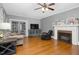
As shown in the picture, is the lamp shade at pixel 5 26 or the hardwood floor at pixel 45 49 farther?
the hardwood floor at pixel 45 49

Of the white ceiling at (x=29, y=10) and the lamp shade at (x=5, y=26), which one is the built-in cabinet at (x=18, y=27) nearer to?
the lamp shade at (x=5, y=26)

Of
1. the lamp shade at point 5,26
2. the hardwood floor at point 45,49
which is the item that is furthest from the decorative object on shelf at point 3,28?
the hardwood floor at point 45,49

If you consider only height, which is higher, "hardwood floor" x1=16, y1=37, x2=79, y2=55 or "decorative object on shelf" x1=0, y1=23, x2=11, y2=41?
"decorative object on shelf" x1=0, y1=23, x2=11, y2=41

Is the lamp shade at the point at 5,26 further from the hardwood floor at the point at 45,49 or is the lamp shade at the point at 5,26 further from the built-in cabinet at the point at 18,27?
the hardwood floor at the point at 45,49

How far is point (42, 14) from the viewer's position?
2160 mm

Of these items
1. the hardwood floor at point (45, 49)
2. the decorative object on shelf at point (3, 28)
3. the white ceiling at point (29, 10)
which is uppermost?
the white ceiling at point (29, 10)

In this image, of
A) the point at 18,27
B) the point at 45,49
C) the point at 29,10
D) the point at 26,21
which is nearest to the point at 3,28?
the point at 18,27

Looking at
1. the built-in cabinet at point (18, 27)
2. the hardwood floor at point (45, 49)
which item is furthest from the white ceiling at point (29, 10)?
the hardwood floor at point (45, 49)

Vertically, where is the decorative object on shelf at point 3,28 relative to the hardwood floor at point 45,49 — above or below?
above

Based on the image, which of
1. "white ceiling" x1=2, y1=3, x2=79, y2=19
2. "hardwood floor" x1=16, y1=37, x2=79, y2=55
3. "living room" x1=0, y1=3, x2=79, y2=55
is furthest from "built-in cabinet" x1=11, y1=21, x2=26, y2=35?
"hardwood floor" x1=16, y1=37, x2=79, y2=55

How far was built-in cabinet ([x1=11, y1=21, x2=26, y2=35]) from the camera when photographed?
1894 millimetres

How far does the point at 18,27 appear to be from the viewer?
1.96m

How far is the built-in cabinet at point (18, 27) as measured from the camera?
1.89m

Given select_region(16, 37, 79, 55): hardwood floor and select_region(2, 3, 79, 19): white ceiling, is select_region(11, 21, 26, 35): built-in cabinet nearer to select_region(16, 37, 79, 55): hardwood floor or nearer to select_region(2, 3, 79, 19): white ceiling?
select_region(2, 3, 79, 19): white ceiling
